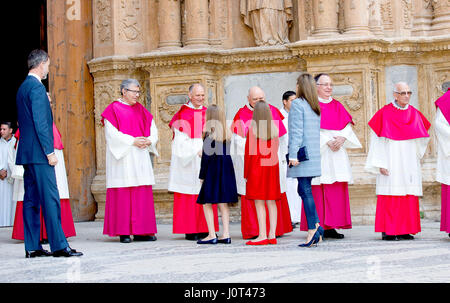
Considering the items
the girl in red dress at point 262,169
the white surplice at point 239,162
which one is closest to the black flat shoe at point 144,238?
the white surplice at point 239,162

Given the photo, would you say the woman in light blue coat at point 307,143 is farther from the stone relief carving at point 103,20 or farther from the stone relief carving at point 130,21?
the stone relief carving at point 103,20

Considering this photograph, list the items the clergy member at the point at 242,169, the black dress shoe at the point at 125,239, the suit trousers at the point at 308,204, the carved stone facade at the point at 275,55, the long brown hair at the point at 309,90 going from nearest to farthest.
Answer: the suit trousers at the point at 308,204
the long brown hair at the point at 309,90
the clergy member at the point at 242,169
the black dress shoe at the point at 125,239
the carved stone facade at the point at 275,55

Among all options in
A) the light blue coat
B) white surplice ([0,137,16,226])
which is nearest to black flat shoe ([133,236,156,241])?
the light blue coat

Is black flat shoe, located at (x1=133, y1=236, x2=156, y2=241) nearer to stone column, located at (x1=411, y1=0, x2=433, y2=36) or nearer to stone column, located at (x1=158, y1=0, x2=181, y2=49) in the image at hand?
stone column, located at (x1=158, y1=0, x2=181, y2=49)

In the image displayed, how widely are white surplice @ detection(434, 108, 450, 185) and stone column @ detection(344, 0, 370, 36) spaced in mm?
2637

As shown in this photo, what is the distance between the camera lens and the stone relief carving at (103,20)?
12508mm

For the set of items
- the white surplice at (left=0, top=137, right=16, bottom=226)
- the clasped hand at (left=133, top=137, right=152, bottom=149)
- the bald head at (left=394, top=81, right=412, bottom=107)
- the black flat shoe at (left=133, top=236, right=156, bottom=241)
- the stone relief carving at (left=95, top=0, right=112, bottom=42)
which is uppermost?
the stone relief carving at (left=95, top=0, right=112, bottom=42)

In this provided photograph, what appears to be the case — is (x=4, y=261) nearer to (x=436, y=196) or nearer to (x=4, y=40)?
(x=436, y=196)

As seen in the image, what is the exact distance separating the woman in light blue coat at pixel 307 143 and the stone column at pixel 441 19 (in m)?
3.61

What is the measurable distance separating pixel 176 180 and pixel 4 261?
8.72 feet

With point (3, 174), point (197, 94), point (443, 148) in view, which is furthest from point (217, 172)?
point (3, 174)

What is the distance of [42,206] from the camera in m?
7.64

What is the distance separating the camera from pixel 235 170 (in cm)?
938

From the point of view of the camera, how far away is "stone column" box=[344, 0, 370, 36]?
36.2 feet
